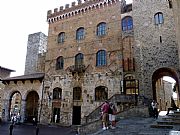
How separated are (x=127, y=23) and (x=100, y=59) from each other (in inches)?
197

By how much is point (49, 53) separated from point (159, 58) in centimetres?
1393

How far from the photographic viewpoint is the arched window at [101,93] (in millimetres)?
20847

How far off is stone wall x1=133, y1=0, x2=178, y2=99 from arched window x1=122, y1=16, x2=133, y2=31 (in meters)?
0.76

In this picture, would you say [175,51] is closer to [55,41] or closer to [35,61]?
[55,41]

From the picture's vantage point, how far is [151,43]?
19.5 metres

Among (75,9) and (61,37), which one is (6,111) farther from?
(75,9)

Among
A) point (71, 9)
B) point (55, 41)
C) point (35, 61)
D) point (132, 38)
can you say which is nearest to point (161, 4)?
point (132, 38)

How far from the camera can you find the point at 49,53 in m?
25.8

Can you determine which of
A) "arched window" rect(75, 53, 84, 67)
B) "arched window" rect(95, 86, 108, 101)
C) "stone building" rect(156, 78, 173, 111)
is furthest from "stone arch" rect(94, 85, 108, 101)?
"stone building" rect(156, 78, 173, 111)

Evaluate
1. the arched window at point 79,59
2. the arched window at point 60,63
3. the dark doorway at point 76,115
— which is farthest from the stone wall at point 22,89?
the arched window at point 79,59

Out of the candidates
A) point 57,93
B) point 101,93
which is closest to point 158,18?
point 101,93

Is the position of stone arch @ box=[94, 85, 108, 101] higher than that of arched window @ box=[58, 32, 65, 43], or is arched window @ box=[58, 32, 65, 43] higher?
arched window @ box=[58, 32, 65, 43]

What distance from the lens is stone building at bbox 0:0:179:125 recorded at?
19.0 meters

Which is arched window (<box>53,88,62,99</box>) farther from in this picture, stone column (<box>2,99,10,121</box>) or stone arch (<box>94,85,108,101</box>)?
stone column (<box>2,99,10,121</box>)
